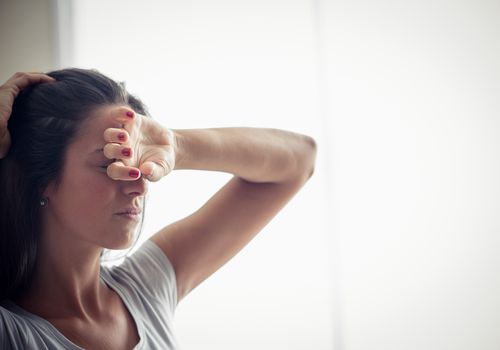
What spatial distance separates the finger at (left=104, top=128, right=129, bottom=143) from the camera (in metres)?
0.75

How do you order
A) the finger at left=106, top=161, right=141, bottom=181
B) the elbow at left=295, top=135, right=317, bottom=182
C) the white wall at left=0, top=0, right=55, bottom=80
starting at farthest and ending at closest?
1. the white wall at left=0, top=0, right=55, bottom=80
2. the elbow at left=295, top=135, right=317, bottom=182
3. the finger at left=106, top=161, right=141, bottom=181

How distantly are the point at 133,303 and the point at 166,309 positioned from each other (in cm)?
7

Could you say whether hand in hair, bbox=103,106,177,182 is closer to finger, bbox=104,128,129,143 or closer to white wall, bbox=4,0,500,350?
finger, bbox=104,128,129,143

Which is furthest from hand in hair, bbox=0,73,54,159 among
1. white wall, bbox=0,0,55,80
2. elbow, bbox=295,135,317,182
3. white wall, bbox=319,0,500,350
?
white wall, bbox=319,0,500,350

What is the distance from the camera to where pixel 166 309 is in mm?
958

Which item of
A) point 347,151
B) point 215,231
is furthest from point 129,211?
point 347,151

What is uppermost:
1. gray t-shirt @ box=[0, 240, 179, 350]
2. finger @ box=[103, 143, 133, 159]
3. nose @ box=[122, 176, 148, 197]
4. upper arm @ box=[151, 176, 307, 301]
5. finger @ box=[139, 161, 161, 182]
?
finger @ box=[103, 143, 133, 159]

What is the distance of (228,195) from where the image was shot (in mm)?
1070

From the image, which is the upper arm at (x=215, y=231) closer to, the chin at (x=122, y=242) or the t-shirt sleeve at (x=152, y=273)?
the t-shirt sleeve at (x=152, y=273)

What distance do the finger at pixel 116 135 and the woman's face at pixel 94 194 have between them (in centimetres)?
6

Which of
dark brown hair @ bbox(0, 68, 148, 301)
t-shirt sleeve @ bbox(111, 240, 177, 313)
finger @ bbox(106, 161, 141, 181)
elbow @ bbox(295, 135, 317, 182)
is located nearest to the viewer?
finger @ bbox(106, 161, 141, 181)

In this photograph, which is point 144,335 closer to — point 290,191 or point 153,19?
point 290,191

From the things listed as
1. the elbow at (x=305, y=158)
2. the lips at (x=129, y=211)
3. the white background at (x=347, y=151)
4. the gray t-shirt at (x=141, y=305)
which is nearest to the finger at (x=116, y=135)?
the lips at (x=129, y=211)

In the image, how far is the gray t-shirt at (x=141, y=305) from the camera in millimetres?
752
